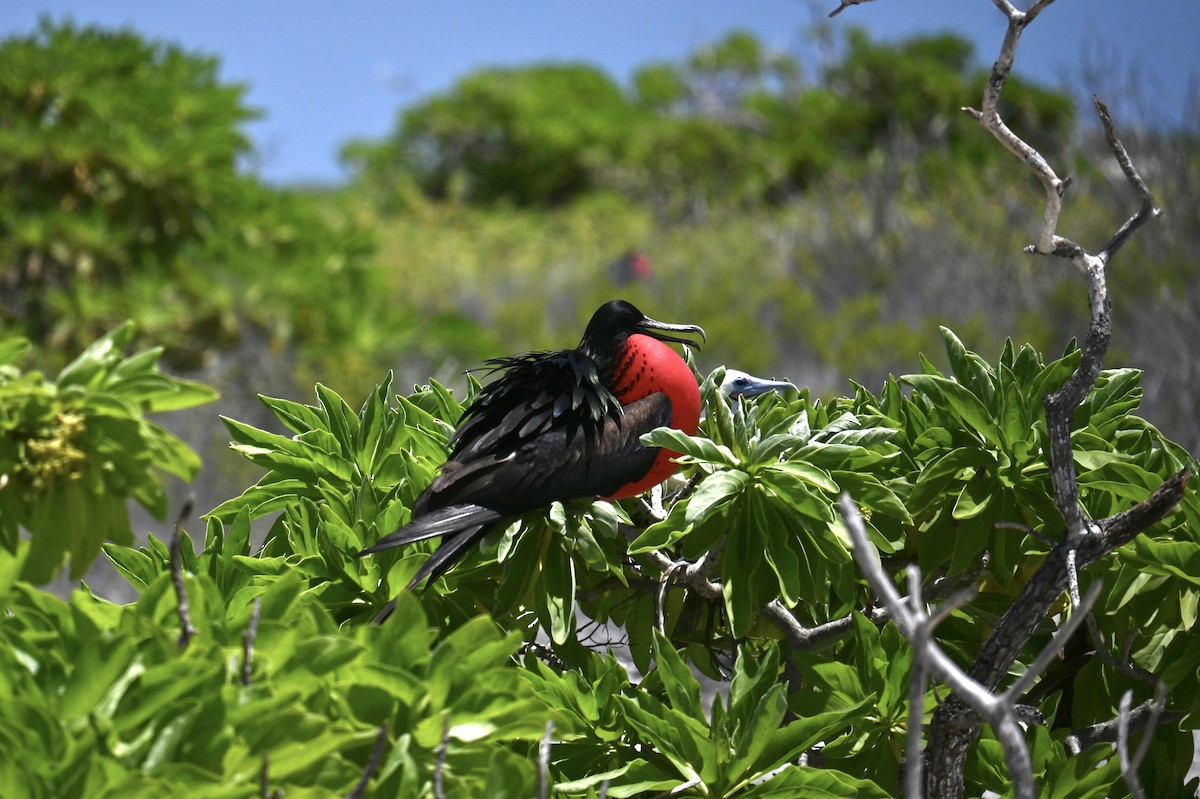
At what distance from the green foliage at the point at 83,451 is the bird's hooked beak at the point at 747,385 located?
789 millimetres

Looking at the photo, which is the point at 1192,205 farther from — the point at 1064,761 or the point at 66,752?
the point at 66,752

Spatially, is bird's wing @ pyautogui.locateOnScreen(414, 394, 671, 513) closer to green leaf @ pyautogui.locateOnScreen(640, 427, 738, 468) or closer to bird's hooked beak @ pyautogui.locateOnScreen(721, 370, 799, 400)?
green leaf @ pyautogui.locateOnScreen(640, 427, 738, 468)

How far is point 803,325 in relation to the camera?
275 inches

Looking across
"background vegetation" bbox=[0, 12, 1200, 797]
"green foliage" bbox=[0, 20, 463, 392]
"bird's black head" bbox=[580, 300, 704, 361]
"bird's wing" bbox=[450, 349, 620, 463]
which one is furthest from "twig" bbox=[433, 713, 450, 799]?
"green foliage" bbox=[0, 20, 463, 392]

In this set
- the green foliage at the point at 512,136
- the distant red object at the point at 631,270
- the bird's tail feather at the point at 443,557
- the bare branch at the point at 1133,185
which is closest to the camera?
the bare branch at the point at 1133,185

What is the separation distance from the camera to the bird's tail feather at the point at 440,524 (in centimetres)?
117

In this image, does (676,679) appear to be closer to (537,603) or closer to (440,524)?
(537,603)

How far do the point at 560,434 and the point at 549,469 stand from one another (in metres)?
0.05

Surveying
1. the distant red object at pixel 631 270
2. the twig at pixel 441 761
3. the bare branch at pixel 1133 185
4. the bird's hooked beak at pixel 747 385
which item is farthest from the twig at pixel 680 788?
the distant red object at pixel 631 270

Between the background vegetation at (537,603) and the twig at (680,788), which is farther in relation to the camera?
the twig at (680,788)

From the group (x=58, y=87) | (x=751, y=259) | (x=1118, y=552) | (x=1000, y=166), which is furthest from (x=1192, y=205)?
(x=58, y=87)

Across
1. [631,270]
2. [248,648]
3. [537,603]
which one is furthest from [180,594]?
[631,270]

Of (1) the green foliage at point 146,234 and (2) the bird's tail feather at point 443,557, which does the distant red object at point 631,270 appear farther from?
(2) the bird's tail feather at point 443,557

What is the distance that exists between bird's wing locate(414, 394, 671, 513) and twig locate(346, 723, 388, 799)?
0.35m
